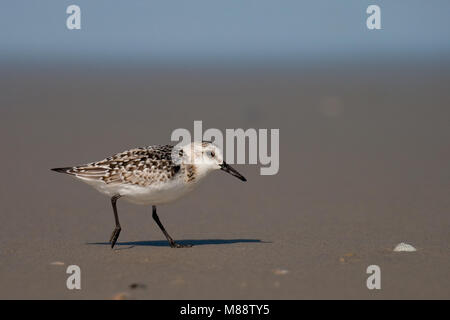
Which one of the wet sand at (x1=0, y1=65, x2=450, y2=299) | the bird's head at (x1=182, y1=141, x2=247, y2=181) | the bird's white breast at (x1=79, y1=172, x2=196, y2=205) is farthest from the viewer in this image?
the bird's head at (x1=182, y1=141, x2=247, y2=181)

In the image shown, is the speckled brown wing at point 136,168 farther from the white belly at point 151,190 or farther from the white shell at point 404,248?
the white shell at point 404,248

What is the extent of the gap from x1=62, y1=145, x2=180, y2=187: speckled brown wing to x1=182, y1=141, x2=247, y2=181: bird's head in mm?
181

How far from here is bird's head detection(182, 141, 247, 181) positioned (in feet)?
25.7

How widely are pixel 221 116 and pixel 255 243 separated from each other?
14.0 meters

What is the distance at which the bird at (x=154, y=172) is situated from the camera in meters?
7.71

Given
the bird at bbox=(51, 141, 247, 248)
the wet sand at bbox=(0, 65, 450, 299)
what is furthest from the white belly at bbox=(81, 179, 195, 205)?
the wet sand at bbox=(0, 65, 450, 299)

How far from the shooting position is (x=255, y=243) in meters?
8.33

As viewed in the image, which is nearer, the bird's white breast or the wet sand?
the wet sand

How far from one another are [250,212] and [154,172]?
10.2 ft

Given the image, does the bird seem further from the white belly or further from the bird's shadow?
the bird's shadow

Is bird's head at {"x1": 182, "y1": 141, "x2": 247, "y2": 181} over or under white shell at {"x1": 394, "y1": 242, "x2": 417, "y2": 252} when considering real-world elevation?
over

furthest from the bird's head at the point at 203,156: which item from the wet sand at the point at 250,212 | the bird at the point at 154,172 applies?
the wet sand at the point at 250,212

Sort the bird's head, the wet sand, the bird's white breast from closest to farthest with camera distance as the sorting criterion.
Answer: the wet sand → the bird's white breast → the bird's head

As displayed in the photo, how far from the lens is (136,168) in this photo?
7.77m
